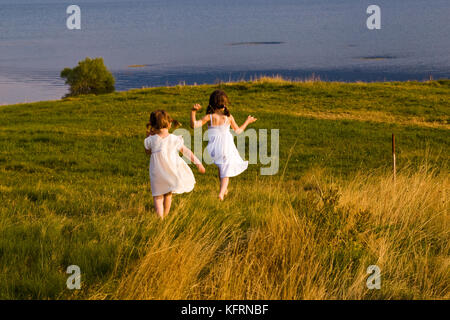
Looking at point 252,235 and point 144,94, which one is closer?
point 252,235

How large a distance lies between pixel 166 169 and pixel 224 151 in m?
1.94

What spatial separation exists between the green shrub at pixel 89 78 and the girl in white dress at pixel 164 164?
53.1 metres

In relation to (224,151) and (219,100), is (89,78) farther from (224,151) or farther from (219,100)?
(219,100)

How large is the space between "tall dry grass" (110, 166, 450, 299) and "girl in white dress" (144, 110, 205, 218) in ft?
1.07

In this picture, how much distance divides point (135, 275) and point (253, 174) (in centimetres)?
869

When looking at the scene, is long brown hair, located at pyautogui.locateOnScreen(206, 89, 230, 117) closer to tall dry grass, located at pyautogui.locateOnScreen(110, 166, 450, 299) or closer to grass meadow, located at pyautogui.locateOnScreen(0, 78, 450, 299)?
grass meadow, located at pyautogui.locateOnScreen(0, 78, 450, 299)

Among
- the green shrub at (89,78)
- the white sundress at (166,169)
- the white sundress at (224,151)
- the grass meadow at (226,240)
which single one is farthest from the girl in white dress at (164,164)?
the green shrub at (89,78)

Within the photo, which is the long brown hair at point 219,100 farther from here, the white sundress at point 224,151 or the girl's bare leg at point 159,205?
the girl's bare leg at point 159,205

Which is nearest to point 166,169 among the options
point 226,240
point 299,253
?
point 226,240

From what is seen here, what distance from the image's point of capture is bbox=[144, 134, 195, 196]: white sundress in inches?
275

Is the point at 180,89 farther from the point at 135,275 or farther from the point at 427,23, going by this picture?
the point at 427,23

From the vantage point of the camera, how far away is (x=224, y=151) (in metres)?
8.77
